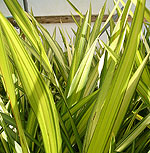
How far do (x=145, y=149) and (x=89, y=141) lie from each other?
0.11 meters

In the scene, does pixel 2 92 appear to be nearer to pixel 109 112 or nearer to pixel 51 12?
pixel 109 112

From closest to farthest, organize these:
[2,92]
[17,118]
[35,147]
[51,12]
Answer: [17,118] < [35,147] < [2,92] < [51,12]

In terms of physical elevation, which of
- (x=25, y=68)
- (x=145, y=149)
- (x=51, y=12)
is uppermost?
(x=51, y=12)

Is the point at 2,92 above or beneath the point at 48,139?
above

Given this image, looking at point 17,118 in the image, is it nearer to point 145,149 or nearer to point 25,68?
point 25,68

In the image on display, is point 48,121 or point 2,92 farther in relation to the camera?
point 2,92

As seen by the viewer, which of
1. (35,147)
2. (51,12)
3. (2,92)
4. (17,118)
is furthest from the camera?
(51,12)

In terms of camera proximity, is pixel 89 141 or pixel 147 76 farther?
pixel 147 76

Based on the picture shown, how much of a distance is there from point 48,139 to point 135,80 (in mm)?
91

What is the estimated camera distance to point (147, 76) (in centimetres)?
31


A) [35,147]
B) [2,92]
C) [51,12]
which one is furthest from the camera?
[51,12]

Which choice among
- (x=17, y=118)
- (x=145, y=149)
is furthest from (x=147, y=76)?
(x=17, y=118)

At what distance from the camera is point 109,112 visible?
0.18 meters

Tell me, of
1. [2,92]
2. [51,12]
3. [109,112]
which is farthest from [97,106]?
[51,12]
